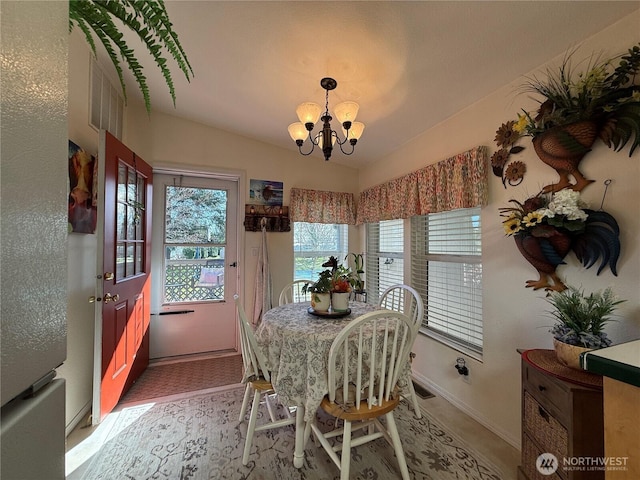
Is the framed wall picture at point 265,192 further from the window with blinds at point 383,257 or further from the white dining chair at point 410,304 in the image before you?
the white dining chair at point 410,304

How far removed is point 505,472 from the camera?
1.52 metres

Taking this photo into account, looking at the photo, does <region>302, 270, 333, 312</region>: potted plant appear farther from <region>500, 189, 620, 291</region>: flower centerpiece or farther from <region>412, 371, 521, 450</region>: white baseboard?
<region>412, 371, 521, 450</region>: white baseboard

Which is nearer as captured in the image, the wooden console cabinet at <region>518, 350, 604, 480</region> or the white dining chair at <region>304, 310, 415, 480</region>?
the wooden console cabinet at <region>518, 350, 604, 480</region>

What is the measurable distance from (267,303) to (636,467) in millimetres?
2786

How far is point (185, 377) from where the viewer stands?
8.64ft

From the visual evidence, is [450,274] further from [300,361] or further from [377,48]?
[377,48]

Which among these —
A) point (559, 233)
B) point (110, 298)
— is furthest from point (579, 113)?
point (110, 298)

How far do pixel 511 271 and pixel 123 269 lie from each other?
2907mm

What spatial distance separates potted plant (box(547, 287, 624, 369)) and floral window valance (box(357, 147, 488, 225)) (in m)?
0.85

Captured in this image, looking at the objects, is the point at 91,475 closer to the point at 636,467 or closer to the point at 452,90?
the point at 636,467

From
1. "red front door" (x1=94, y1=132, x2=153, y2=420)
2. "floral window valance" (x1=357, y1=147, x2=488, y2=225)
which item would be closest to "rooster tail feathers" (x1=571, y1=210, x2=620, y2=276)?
"floral window valance" (x1=357, y1=147, x2=488, y2=225)

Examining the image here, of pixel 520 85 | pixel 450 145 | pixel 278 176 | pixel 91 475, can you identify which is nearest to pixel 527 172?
pixel 520 85

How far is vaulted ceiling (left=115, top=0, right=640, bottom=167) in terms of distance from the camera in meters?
1.33

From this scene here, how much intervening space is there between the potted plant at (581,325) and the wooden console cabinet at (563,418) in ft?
0.27
